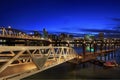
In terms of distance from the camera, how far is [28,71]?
55.4 feet

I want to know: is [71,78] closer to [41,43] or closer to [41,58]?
[41,58]

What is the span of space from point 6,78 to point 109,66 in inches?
2887

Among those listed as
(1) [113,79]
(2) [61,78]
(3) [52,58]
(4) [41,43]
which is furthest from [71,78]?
(4) [41,43]

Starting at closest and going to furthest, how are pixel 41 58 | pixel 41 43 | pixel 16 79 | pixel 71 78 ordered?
pixel 16 79, pixel 41 58, pixel 71 78, pixel 41 43

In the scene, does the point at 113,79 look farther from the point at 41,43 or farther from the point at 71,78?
the point at 41,43

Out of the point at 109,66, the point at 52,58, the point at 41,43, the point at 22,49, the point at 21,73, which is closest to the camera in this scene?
the point at 22,49

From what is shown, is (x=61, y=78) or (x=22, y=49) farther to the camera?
(x=61, y=78)

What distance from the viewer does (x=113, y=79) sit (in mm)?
60781

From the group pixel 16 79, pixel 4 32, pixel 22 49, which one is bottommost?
pixel 16 79

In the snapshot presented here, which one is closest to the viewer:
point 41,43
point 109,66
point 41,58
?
point 41,58

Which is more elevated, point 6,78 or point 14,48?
point 14,48

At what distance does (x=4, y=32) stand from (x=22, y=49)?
59.5m

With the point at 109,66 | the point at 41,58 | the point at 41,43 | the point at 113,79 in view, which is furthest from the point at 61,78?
the point at 41,43

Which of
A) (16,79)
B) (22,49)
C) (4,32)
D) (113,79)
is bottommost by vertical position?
(113,79)
